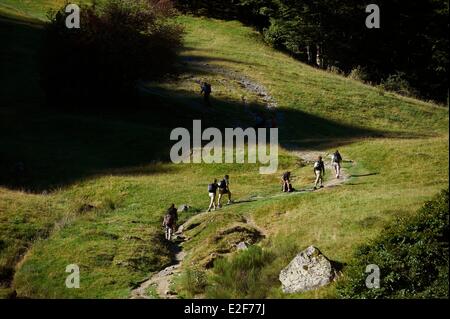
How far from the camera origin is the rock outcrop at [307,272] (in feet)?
89.4

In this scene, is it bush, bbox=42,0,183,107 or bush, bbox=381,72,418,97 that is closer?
bush, bbox=42,0,183,107

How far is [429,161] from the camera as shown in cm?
4484

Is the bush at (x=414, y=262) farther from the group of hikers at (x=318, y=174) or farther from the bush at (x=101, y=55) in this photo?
the bush at (x=101, y=55)

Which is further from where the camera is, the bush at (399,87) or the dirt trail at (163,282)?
the bush at (399,87)

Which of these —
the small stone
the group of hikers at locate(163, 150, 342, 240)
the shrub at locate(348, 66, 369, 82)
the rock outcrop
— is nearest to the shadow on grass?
the group of hikers at locate(163, 150, 342, 240)

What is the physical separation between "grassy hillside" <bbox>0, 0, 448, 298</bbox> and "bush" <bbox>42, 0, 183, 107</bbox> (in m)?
2.85

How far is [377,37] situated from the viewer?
86625 millimetres

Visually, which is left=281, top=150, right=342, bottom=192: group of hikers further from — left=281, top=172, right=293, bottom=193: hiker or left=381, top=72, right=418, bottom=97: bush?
left=381, top=72, right=418, bottom=97: bush

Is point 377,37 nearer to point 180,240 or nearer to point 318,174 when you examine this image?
point 318,174

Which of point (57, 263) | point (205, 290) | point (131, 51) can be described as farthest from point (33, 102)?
point (205, 290)

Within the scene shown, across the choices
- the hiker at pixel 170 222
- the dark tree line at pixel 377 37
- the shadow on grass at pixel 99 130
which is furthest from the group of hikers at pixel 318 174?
the dark tree line at pixel 377 37

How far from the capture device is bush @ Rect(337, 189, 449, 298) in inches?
973

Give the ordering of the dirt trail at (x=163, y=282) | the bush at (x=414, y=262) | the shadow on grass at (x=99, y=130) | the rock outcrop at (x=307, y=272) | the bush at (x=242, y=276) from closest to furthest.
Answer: the bush at (x=414, y=262) → the rock outcrop at (x=307, y=272) → the bush at (x=242, y=276) → the dirt trail at (x=163, y=282) → the shadow on grass at (x=99, y=130)

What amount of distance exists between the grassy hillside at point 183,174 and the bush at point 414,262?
5.25 ft
